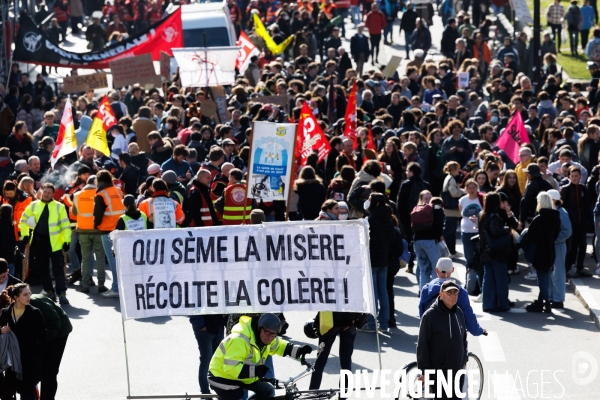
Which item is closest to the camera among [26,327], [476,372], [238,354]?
[238,354]

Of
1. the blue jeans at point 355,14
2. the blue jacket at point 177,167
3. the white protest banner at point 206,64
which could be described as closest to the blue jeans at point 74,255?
the blue jacket at point 177,167

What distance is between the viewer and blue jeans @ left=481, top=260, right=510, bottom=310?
15070mm

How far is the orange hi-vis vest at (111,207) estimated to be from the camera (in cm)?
1631

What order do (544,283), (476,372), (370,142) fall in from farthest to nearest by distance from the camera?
(370,142)
(544,283)
(476,372)

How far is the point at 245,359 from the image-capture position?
9711mm

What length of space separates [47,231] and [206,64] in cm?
945

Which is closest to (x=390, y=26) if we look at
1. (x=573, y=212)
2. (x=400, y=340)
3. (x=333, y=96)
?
(x=333, y=96)

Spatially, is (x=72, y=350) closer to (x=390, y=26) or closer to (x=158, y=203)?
(x=158, y=203)

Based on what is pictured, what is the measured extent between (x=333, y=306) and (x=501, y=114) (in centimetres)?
1232

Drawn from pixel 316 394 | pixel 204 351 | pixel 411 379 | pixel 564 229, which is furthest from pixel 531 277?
pixel 316 394

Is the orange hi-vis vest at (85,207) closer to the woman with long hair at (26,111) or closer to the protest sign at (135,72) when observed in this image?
the woman with long hair at (26,111)

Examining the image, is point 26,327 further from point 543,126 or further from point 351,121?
point 543,126

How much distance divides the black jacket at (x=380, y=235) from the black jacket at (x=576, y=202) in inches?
139

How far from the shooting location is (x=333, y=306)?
10.7 meters
